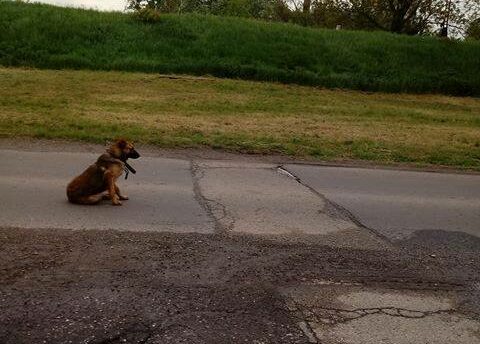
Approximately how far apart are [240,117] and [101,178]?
377 inches

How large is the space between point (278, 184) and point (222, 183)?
0.99 metres

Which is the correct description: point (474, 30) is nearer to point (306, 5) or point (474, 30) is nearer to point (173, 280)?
point (306, 5)

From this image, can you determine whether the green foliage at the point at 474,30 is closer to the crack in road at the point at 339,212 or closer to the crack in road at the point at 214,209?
the crack in road at the point at 339,212

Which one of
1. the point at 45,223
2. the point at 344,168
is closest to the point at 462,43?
the point at 344,168

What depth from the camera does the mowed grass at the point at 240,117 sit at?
13.2 metres

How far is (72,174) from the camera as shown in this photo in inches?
373

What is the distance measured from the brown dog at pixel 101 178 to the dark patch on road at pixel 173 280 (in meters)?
1.11

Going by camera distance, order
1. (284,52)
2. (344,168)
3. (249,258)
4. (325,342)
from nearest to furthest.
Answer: (325,342), (249,258), (344,168), (284,52)

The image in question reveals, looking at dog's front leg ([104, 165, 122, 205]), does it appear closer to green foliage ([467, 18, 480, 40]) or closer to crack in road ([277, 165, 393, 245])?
crack in road ([277, 165, 393, 245])

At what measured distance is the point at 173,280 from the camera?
5.66m

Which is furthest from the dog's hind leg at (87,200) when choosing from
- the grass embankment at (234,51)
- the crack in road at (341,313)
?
the grass embankment at (234,51)

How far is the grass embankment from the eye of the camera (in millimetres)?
24469

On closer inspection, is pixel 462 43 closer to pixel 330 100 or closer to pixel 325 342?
pixel 330 100

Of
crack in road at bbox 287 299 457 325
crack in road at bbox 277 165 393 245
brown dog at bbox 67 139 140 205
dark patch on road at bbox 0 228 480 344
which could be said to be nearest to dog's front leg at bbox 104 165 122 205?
brown dog at bbox 67 139 140 205
